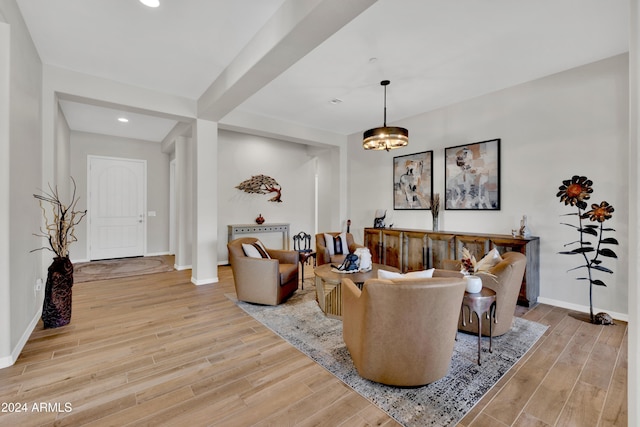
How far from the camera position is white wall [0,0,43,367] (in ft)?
7.20

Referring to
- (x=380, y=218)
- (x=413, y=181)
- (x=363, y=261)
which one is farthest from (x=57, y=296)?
(x=413, y=181)

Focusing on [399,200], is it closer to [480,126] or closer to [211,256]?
[480,126]

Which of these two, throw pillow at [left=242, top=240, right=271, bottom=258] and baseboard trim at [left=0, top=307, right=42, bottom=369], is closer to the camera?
baseboard trim at [left=0, top=307, right=42, bottom=369]

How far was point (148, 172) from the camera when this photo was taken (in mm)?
7051

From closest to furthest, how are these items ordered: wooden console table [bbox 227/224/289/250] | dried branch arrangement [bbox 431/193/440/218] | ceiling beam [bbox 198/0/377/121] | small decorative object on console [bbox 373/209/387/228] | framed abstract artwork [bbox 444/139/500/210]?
ceiling beam [bbox 198/0/377/121]
framed abstract artwork [bbox 444/139/500/210]
dried branch arrangement [bbox 431/193/440/218]
small decorative object on console [bbox 373/209/387/228]
wooden console table [bbox 227/224/289/250]

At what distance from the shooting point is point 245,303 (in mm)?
3699

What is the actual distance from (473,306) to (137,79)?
15.3 feet

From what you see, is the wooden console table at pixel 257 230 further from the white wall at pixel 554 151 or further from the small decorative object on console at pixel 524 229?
the small decorative object on console at pixel 524 229

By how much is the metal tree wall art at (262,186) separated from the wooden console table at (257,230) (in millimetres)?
681

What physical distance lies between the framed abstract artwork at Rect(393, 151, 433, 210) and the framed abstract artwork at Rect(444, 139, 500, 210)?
335 millimetres

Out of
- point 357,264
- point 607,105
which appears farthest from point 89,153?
point 607,105

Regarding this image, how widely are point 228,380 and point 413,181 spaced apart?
14.2 ft

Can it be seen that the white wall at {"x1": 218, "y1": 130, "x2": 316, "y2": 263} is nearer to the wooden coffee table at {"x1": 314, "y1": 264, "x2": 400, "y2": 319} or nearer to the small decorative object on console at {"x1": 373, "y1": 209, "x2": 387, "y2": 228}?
the small decorative object on console at {"x1": 373, "y1": 209, "x2": 387, "y2": 228}

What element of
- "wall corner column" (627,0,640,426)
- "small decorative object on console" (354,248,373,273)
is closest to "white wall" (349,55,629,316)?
"small decorative object on console" (354,248,373,273)
